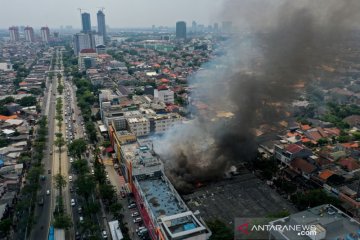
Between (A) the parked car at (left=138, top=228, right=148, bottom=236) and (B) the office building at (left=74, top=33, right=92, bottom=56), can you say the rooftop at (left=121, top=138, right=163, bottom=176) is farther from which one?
(B) the office building at (left=74, top=33, right=92, bottom=56)

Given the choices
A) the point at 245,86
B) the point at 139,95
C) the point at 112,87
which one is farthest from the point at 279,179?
the point at 112,87

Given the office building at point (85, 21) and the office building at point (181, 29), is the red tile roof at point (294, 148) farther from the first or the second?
the office building at point (85, 21)

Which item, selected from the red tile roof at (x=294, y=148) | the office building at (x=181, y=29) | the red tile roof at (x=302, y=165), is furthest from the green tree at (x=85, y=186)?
the office building at (x=181, y=29)

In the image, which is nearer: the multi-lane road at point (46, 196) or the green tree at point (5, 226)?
the green tree at point (5, 226)

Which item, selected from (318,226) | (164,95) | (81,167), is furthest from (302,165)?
(164,95)

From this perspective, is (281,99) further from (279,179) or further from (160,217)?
(160,217)

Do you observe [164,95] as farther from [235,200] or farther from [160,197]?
[160,197]
